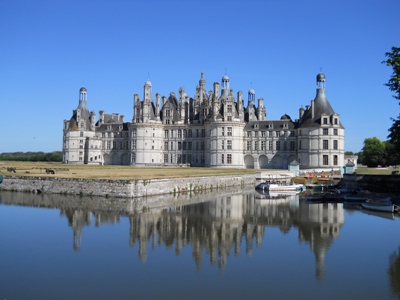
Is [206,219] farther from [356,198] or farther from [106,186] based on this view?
[356,198]

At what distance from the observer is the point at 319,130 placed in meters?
56.4

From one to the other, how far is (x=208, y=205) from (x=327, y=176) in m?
23.3

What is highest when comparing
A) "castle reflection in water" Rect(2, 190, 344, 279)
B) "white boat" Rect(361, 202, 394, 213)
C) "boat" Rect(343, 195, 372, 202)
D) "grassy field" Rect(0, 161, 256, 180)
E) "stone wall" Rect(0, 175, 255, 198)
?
"grassy field" Rect(0, 161, 256, 180)

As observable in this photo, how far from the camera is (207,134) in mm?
62469

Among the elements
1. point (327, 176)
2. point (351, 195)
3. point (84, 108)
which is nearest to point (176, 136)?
point (84, 108)

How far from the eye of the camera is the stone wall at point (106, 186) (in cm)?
3068

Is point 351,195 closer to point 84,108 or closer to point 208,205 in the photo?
point 208,205

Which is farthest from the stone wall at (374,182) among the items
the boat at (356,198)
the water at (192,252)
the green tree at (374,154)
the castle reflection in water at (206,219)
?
the green tree at (374,154)

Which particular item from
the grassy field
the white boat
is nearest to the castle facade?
the grassy field

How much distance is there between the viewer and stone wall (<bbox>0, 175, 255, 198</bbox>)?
30.7 meters

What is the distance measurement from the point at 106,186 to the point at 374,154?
62724 mm

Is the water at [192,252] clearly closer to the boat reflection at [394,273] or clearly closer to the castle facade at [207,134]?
the boat reflection at [394,273]

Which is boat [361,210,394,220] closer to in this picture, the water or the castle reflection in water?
the water

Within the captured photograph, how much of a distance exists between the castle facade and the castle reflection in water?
24576 millimetres
